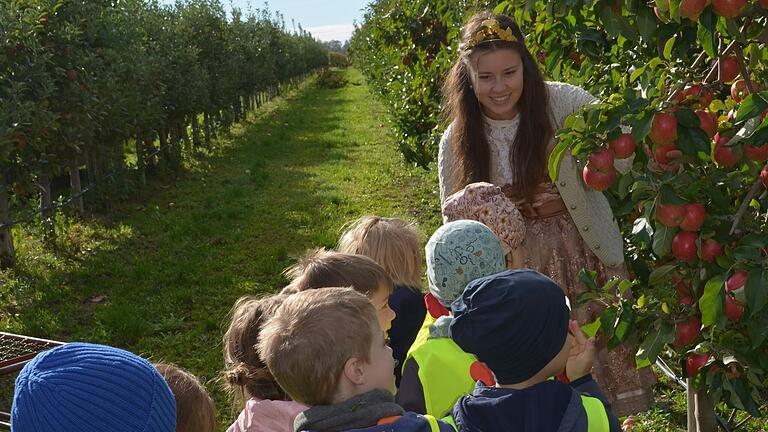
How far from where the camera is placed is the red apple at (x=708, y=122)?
6.03 ft

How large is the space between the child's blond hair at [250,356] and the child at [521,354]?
691 millimetres

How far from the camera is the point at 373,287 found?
2463mm

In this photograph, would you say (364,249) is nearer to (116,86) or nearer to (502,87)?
(502,87)

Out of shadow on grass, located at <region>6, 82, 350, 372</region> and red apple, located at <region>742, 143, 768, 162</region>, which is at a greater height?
red apple, located at <region>742, 143, 768, 162</region>

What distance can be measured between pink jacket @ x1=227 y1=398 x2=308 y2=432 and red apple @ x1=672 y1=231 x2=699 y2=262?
104 centimetres

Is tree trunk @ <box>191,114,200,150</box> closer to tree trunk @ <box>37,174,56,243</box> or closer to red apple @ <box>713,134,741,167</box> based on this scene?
tree trunk @ <box>37,174,56,243</box>

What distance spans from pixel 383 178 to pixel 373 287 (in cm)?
927

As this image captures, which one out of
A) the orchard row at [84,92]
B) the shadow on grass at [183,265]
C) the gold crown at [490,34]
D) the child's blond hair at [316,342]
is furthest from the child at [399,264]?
the orchard row at [84,92]

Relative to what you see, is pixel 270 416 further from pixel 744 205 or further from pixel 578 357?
pixel 744 205

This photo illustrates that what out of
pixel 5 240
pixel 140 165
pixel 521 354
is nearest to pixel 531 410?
pixel 521 354

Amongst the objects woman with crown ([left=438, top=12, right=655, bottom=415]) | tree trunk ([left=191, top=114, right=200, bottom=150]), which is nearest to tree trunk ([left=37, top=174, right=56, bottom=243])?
woman with crown ([left=438, top=12, right=655, bottom=415])

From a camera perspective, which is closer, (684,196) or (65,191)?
(684,196)

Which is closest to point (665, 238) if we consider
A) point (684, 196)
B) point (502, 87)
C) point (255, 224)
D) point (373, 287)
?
point (684, 196)

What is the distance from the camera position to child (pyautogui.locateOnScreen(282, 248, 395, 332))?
2447 millimetres
